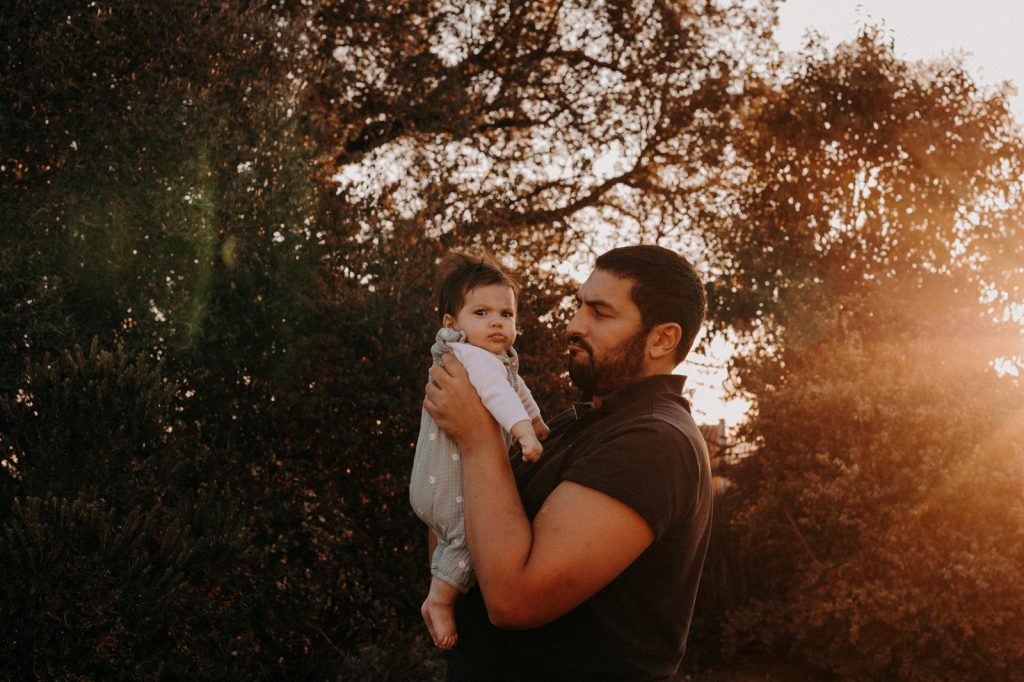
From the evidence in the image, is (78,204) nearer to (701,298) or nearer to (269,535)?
(269,535)

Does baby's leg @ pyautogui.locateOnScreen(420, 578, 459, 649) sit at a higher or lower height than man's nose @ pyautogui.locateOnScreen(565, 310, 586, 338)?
lower

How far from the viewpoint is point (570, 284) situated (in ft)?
38.5

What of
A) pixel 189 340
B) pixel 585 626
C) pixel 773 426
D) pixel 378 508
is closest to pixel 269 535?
pixel 378 508

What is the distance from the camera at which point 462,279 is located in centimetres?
388

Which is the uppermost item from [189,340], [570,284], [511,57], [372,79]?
[511,57]

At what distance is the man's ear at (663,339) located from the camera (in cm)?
292

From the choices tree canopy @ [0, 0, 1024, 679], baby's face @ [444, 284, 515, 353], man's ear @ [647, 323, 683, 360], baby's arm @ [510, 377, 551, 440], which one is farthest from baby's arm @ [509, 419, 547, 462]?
tree canopy @ [0, 0, 1024, 679]

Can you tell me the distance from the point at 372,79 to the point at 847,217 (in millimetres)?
6709

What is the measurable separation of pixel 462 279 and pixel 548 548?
5.78ft

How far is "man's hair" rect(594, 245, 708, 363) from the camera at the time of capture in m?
2.91

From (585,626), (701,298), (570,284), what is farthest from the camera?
(570,284)

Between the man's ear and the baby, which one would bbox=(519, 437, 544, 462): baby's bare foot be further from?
the man's ear

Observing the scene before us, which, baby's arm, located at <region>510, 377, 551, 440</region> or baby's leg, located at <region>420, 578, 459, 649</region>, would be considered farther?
baby's arm, located at <region>510, 377, 551, 440</region>

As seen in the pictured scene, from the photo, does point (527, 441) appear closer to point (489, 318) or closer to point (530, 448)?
point (530, 448)
